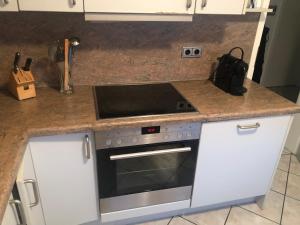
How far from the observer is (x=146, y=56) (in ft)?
5.62

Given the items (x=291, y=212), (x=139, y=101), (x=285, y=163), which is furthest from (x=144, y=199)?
(x=285, y=163)

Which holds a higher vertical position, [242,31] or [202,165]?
[242,31]

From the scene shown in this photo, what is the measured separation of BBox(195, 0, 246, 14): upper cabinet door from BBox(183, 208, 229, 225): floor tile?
1361mm

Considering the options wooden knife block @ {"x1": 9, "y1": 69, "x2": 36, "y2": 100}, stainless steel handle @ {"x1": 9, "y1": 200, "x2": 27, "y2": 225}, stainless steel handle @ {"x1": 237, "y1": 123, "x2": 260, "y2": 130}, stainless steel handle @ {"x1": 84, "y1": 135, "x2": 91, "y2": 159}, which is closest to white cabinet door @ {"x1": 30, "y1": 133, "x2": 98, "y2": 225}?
stainless steel handle @ {"x1": 84, "y1": 135, "x2": 91, "y2": 159}

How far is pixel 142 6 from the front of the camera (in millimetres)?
1253

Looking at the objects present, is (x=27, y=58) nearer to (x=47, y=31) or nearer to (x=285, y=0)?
(x=47, y=31)

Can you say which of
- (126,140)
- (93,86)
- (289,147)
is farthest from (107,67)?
(289,147)

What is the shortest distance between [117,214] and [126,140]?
545 millimetres

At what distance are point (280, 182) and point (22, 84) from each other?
211 centimetres

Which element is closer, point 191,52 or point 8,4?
point 8,4

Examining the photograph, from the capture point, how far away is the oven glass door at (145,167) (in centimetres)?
134

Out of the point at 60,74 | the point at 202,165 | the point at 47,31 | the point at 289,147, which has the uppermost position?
the point at 47,31

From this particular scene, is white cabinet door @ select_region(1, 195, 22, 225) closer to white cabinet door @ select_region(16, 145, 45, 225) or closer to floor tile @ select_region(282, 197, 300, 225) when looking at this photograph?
white cabinet door @ select_region(16, 145, 45, 225)

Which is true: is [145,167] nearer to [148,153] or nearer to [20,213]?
[148,153]
